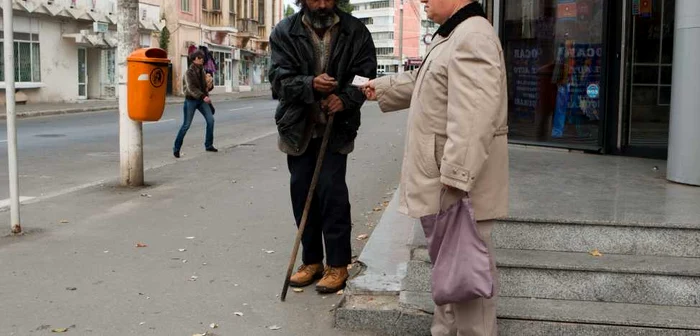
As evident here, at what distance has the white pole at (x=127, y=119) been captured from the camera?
9242 mm

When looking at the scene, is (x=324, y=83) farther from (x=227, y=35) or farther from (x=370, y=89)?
(x=227, y=35)

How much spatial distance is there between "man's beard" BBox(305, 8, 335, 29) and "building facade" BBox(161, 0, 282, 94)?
132 ft

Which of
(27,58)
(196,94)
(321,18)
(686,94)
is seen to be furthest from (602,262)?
(27,58)

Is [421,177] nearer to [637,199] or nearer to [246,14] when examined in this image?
[637,199]

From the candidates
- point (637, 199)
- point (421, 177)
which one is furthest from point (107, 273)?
point (637, 199)

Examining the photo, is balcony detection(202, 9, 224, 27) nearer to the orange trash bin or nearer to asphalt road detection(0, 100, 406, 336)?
asphalt road detection(0, 100, 406, 336)

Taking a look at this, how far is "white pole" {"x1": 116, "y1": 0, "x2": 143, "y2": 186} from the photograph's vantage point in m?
9.24

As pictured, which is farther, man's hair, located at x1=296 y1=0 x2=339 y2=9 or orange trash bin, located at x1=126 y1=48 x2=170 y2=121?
orange trash bin, located at x1=126 y1=48 x2=170 y2=121

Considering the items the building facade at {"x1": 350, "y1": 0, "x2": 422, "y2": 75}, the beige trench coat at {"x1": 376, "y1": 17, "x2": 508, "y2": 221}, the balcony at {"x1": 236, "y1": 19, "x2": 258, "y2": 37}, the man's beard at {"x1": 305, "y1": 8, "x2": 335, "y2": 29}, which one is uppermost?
the building facade at {"x1": 350, "y1": 0, "x2": 422, "y2": 75}

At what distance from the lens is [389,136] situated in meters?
18.2

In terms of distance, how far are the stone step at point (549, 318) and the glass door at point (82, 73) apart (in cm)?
3451

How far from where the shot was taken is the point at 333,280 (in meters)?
5.18

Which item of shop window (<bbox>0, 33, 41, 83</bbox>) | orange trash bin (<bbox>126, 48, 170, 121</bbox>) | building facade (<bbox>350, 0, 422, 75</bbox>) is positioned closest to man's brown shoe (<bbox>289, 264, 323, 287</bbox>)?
orange trash bin (<bbox>126, 48, 170, 121</bbox>)

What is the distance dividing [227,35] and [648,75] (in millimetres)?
48876
